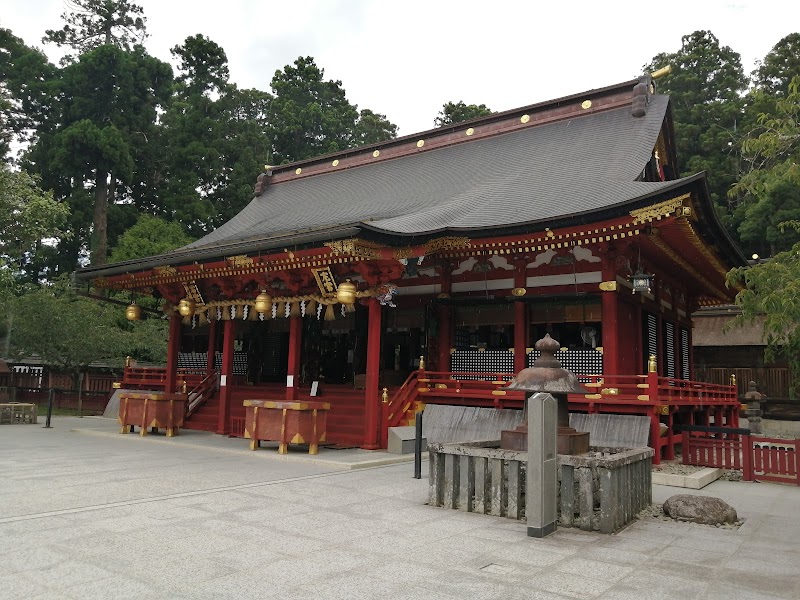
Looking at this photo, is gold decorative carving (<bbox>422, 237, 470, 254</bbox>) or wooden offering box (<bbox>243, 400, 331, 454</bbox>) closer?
wooden offering box (<bbox>243, 400, 331, 454</bbox>)

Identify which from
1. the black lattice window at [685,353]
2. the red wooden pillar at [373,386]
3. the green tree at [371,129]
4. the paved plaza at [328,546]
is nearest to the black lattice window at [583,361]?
the paved plaza at [328,546]

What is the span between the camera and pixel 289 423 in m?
11.7

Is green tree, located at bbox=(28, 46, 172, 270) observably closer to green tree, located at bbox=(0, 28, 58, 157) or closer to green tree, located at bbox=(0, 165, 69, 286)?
green tree, located at bbox=(0, 28, 58, 157)

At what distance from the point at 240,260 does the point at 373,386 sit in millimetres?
4270

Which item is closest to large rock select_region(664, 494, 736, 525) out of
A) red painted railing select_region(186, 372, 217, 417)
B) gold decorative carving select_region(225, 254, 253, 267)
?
gold decorative carving select_region(225, 254, 253, 267)

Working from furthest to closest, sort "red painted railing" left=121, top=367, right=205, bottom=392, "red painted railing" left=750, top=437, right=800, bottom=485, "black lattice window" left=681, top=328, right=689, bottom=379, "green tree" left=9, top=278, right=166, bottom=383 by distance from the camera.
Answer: "green tree" left=9, top=278, right=166, bottom=383 < "black lattice window" left=681, top=328, right=689, bottom=379 < "red painted railing" left=121, top=367, right=205, bottom=392 < "red painted railing" left=750, top=437, right=800, bottom=485

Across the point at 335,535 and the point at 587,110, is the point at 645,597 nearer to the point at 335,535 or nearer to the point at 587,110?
the point at 335,535

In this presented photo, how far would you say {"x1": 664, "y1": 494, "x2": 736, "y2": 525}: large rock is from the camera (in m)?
6.75

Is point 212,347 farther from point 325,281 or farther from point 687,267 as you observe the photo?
point 687,267

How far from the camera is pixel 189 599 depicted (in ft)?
12.9

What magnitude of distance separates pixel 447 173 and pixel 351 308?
7096 millimetres

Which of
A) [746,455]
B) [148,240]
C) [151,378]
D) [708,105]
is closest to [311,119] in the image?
Result: [148,240]

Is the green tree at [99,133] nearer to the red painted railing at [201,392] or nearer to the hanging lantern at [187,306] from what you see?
the red painted railing at [201,392]

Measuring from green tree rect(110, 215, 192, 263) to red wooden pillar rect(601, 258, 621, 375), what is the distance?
2461 centimetres
